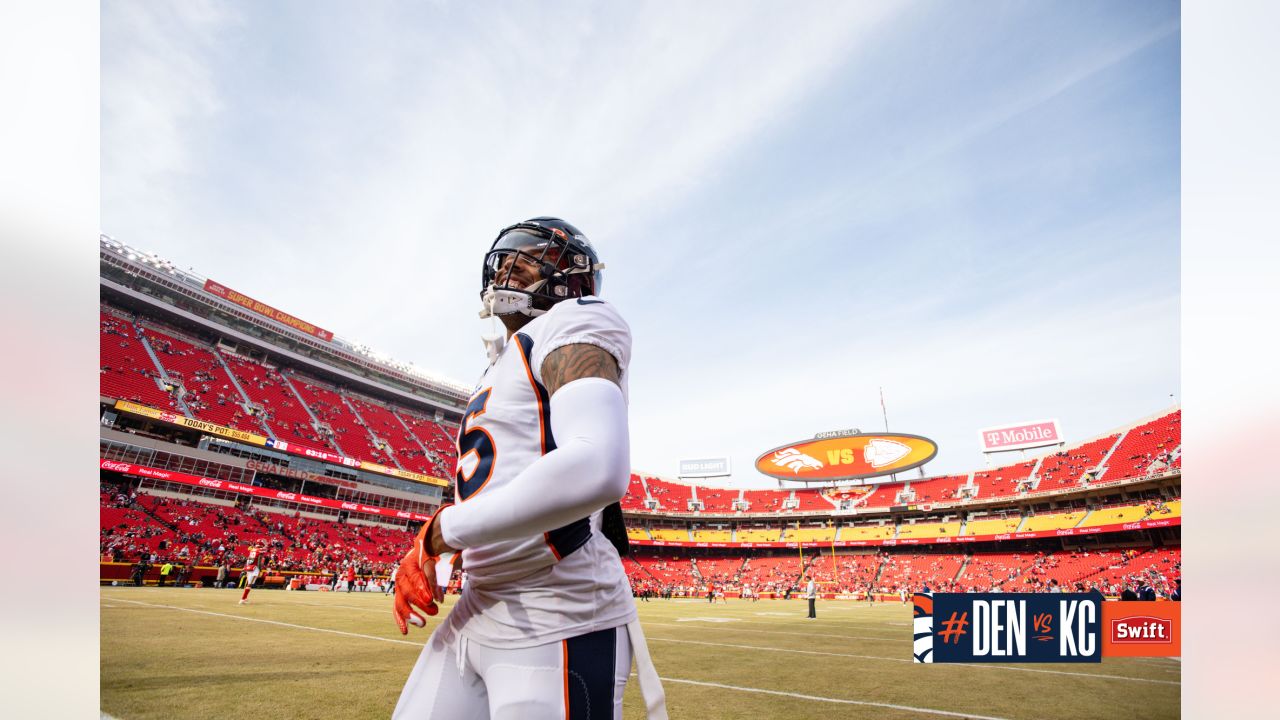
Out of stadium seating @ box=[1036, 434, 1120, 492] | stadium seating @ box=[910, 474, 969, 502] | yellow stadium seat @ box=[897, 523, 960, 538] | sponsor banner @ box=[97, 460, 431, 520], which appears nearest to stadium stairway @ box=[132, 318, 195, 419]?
sponsor banner @ box=[97, 460, 431, 520]

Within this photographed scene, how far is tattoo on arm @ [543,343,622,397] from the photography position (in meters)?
1.59

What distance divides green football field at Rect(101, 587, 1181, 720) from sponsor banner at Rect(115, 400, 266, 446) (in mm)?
26481

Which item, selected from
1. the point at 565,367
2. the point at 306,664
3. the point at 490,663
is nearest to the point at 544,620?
the point at 490,663

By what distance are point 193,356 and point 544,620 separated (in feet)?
162

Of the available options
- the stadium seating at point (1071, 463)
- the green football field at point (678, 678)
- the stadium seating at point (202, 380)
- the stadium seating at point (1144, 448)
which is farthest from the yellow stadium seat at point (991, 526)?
the stadium seating at point (202, 380)

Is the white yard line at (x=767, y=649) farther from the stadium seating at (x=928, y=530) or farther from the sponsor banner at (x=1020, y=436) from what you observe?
the sponsor banner at (x=1020, y=436)

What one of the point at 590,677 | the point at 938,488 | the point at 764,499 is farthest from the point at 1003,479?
the point at 590,677

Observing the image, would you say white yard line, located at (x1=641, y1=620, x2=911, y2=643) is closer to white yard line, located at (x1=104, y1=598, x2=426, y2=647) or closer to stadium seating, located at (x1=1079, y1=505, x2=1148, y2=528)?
white yard line, located at (x1=104, y1=598, x2=426, y2=647)
